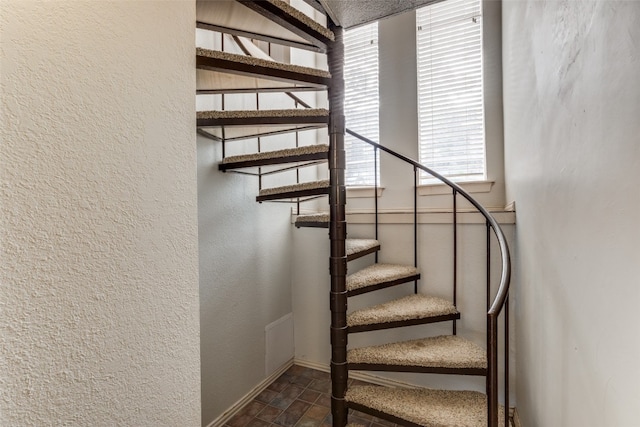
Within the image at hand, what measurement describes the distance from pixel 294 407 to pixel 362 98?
278cm

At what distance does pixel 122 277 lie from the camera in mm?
832

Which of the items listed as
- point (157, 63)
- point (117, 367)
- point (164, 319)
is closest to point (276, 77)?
point (157, 63)

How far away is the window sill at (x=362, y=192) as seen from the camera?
288cm

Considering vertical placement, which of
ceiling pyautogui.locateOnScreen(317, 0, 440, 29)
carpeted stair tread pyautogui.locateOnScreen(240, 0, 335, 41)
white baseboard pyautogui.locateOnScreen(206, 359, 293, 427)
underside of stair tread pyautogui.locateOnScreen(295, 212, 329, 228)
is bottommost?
white baseboard pyautogui.locateOnScreen(206, 359, 293, 427)

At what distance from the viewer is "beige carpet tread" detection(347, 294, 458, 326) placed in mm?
1885

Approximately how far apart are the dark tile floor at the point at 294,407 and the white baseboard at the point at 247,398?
0.03 meters

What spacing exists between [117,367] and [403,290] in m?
1.94

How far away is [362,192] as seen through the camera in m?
2.90

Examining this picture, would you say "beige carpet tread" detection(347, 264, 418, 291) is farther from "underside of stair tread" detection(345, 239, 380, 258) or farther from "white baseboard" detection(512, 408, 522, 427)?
"white baseboard" detection(512, 408, 522, 427)

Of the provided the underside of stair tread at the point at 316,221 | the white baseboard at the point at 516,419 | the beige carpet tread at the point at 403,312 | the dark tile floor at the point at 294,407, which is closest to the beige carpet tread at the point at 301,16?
the underside of stair tread at the point at 316,221

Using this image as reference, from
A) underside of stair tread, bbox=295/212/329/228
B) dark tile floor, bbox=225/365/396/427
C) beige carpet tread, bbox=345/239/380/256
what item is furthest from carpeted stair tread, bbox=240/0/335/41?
dark tile floor, bbox=225/365/396/427

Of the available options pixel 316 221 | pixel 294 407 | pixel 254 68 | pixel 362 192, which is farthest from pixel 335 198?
pixel 294 407

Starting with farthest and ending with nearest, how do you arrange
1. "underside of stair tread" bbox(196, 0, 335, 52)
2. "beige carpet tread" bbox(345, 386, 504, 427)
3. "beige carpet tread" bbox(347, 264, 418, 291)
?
"beige carpet tread" bbox(347, 264, 418, 291) < "beige carpet tread" bbox(345, 386, 504, 427) < "underside of stair tread" bbox(196, 0, 335, 52)

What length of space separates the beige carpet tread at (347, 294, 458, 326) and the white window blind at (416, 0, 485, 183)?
45.5 inches
